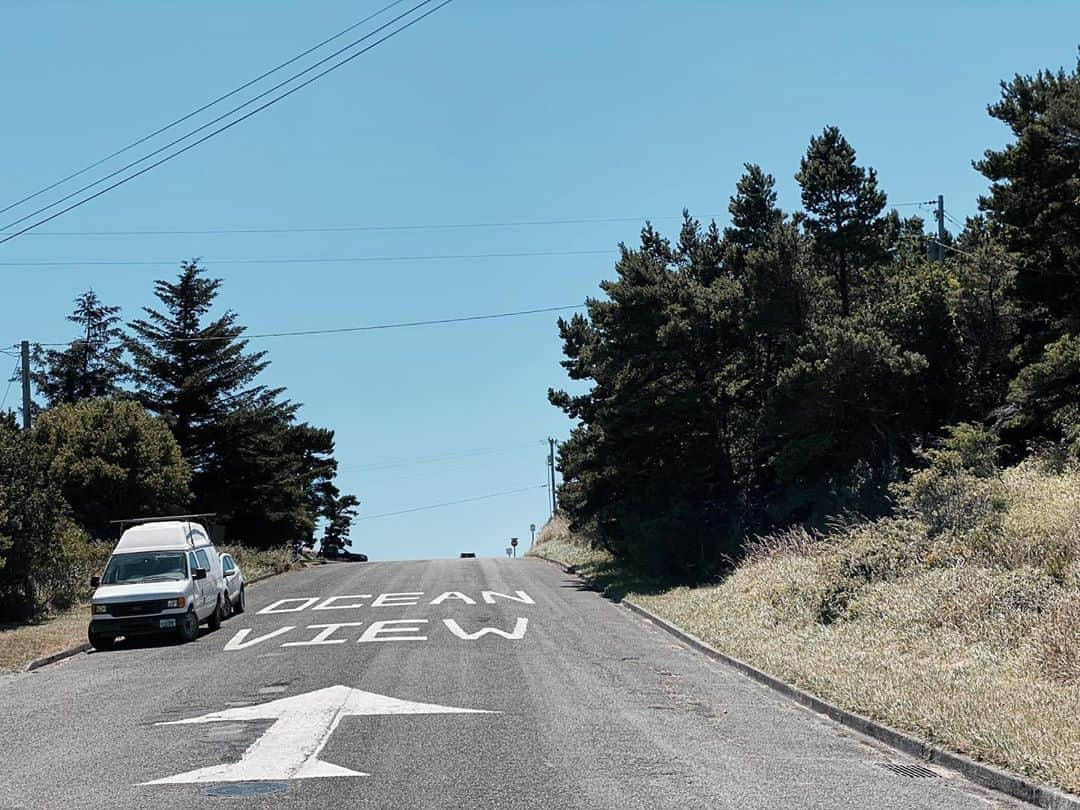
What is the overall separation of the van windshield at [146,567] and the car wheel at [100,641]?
4.05 feet

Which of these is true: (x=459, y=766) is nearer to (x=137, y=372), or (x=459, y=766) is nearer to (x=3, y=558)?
(x=3, y=558)

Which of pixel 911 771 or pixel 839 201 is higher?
pixel 839 201

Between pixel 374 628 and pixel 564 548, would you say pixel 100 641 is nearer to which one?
pixel 374 628

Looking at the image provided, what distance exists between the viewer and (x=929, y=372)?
29.5m

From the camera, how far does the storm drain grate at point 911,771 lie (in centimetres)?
911

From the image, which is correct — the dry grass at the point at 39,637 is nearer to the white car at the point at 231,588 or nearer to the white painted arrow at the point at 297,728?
the white car at the point at 231,588

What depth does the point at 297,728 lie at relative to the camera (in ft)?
37.1

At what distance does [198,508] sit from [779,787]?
1865 inches

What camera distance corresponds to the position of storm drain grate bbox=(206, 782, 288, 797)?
845cm

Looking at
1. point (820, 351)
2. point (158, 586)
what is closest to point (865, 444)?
point (820, 351)

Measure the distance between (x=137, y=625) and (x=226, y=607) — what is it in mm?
4565

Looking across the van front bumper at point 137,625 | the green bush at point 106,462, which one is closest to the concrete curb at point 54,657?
the van front bumper at point 137,625

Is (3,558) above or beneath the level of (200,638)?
above

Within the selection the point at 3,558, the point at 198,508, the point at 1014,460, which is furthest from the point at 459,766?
the point at 198,508
